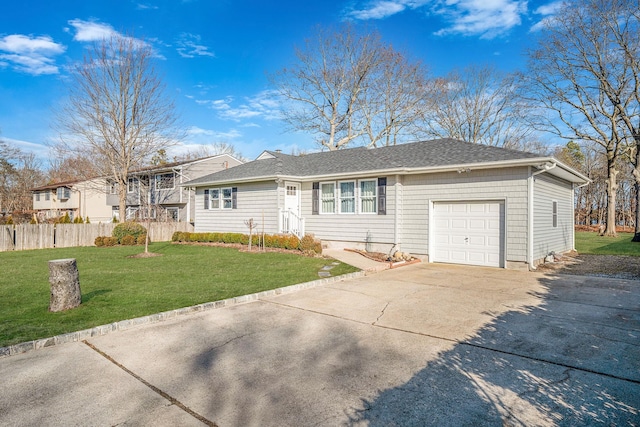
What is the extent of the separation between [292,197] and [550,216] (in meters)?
9.57

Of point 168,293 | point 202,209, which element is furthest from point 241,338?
point 202,209

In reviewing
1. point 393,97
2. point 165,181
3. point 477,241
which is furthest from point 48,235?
point 393,97

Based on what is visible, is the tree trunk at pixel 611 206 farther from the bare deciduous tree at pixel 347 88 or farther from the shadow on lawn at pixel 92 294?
the shadow on lawn at pixel 92 294

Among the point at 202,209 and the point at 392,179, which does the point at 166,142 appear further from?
the point at 392,179

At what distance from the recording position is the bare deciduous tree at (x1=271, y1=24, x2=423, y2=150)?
27125 mm

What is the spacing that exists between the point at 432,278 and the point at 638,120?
21.2 metres

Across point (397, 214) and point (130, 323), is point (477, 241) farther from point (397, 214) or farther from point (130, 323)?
point (130, 323)

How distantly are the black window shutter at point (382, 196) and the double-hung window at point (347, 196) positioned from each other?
117 centimetres

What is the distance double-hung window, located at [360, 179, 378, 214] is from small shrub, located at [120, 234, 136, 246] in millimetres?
11642

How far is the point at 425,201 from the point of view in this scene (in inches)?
476

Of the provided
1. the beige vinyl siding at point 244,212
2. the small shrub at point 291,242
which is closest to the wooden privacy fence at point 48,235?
the beige vinyl siding at point 244,212

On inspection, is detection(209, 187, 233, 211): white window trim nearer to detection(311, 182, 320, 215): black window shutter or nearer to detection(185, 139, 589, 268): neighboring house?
detection(185, 139, 589, 268): neighboring house

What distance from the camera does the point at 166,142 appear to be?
83.7ft

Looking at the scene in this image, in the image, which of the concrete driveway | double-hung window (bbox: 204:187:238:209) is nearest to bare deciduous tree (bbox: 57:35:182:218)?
double-hung window (bbox: 204:187:238:209)
